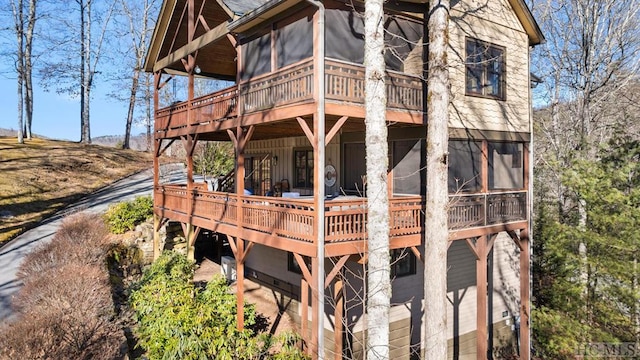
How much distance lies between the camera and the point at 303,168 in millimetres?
15023

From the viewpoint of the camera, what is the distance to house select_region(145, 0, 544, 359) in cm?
905

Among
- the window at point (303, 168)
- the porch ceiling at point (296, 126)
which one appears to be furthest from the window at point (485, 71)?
the window at point (303, 168)

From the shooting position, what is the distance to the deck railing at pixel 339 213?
895cm

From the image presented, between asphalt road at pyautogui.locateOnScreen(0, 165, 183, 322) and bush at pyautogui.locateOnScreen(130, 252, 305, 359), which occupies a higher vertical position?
asphalt road at pyautogui.locateOnScreen(0, 165, 183, 322)

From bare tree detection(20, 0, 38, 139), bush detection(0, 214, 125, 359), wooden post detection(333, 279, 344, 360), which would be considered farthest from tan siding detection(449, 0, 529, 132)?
bare tree detection(20, 0, 38, 139)

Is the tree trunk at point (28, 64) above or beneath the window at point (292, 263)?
above

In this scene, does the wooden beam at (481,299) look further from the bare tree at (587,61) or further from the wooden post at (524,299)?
the bare tree at (587,61)

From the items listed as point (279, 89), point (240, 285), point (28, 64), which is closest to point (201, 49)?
point (279, 89)

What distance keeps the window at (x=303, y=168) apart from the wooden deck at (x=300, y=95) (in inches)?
137

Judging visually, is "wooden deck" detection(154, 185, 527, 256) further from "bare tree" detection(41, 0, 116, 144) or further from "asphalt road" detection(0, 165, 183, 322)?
"bare tree" detection(41, 0, 116, 144)

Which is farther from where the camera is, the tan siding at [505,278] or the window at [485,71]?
the tan siding at [505,278]

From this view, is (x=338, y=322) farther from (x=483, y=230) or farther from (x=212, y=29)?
(x=212, y=29)

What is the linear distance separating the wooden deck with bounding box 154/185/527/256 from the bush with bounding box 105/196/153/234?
540cm

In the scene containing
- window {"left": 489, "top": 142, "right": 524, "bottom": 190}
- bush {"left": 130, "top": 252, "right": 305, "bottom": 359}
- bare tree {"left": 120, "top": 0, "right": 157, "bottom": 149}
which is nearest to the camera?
bush {"left": 130, "top": 252, "right": 305, "bottom": 359}
